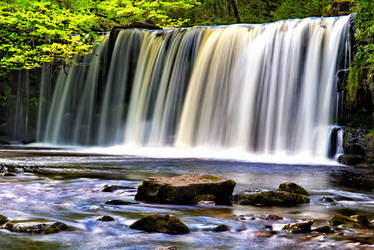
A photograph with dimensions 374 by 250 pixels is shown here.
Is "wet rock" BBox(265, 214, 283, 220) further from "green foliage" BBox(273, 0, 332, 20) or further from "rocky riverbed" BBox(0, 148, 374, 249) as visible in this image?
"green foliage" BBox(273, 0, 332, 20)

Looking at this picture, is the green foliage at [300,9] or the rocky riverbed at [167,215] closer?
the rocky riverbed at [167,215]

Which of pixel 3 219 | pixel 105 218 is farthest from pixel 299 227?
pixel 3 219

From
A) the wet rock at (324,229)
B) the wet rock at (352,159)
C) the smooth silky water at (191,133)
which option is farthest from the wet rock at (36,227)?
the wet rock at (352,159)

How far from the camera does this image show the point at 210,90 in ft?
57.4

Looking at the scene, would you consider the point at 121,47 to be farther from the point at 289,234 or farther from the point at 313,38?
the point at 289,234

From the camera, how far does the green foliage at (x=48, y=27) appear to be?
19.1m

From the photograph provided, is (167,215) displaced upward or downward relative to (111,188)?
upward

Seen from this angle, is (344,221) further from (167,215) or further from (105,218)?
(105,218)

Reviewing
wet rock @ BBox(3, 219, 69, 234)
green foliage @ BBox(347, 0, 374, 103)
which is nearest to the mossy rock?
wet rock @ BBox(3, 219, 69, 234)

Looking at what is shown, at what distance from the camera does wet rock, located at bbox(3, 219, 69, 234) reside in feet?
14.1

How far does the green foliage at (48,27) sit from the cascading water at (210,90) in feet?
4.56

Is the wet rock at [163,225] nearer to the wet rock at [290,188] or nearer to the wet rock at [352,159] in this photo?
the wet rock at [290,188]

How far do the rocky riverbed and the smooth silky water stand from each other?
0.03 m

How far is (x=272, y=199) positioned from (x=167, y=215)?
201cm
